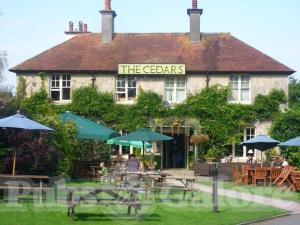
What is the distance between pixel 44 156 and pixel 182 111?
15624 millimetres

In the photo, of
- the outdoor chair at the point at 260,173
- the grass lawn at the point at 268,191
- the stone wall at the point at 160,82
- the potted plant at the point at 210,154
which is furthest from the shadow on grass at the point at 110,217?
the stone wall at the point at 160,82

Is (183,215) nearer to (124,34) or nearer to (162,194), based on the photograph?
(162,194)

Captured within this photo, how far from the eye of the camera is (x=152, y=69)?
34750 mm

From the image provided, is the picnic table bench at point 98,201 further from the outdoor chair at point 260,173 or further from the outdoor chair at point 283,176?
the outdoor chair at point 260,173

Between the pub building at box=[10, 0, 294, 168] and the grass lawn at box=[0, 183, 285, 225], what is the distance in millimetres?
17979

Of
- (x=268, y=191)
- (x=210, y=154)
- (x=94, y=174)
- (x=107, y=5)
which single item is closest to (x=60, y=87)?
(x=107, y=5)

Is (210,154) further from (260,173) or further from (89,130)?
(89,130)

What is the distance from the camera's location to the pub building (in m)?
34.6

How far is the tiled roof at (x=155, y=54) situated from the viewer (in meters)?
34.9

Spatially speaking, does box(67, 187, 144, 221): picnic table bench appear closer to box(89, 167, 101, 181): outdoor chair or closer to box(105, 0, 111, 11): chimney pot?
box(89, 167, 101, 181): outdoor chair

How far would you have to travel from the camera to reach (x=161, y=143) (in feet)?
115

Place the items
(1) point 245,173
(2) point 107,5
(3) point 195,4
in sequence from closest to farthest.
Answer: (1) point 245,173 < (3) point 195,4 < (2) point 107,5

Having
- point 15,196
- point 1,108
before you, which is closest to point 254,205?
point 15,196

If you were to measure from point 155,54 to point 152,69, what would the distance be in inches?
68.8
